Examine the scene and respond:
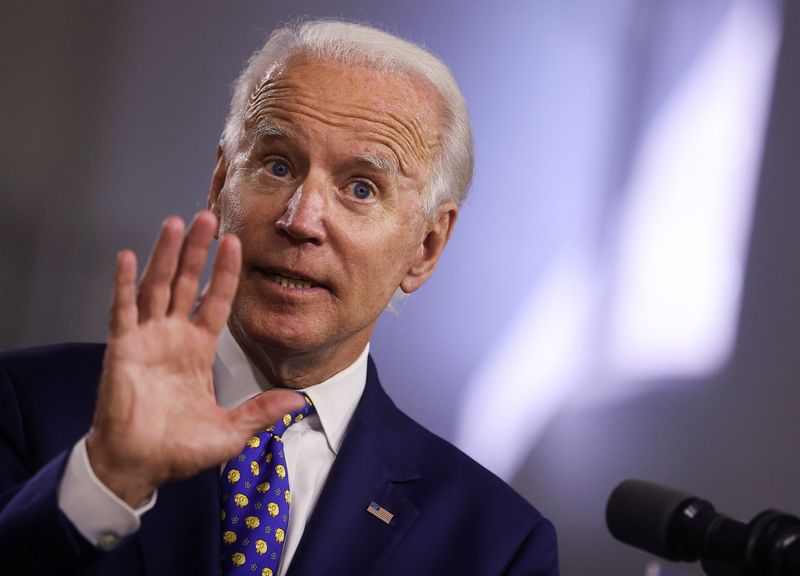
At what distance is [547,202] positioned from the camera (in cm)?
284

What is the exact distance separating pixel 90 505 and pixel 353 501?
0.62 m

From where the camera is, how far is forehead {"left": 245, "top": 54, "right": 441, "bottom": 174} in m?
2.00

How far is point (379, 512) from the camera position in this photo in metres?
1.97

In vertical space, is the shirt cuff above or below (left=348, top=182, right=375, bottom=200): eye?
below

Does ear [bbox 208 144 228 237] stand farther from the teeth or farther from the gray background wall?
the gray background wall

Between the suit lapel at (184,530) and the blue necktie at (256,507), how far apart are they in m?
0.03

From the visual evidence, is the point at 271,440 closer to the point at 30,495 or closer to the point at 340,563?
the point at 340,563

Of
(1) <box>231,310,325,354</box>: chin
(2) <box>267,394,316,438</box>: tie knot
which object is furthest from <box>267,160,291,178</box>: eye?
(2) <box>267,394,316,438</box>: tie knot

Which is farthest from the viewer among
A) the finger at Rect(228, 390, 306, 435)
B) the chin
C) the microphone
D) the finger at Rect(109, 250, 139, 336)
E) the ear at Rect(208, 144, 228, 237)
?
the ear at Rect(208, 144, 228, 237)

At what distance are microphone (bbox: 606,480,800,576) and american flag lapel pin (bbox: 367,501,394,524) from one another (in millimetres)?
767

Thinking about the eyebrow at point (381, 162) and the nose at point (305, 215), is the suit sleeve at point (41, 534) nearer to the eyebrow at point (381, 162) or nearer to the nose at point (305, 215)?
the nose at point (305, 215)

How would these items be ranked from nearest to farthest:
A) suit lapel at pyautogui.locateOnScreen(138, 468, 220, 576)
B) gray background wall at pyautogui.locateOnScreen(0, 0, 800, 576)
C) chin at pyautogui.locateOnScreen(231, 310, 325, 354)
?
1. suit lapel at pyautogui.locateOnScreen(138, 468, 220, 576)
2. chin at pyautogui.locateOnScreen(231, 310, 325, 354)
3. gray background wall at pyautogui.locateOnScreen(0, 0, 800, 576)

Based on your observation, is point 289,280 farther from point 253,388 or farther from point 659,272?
point 659,272

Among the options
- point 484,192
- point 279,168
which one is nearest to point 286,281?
point 279,168
